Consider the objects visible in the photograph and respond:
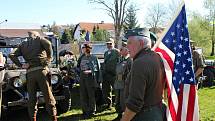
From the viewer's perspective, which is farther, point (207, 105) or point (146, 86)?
point (207, 105)

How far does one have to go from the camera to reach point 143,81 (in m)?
3.45

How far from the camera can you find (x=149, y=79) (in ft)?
11.5

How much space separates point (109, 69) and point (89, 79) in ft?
2.89

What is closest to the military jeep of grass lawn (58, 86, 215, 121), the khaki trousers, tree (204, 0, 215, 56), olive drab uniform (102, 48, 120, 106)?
grass lawn (58, 86, 215, 121)

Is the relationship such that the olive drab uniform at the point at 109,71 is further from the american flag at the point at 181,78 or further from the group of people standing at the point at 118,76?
the american flag at the point at 181,78

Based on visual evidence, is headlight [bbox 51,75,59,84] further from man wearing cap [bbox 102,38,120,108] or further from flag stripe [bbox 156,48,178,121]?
flag stripe [bbox 156,48,178,121]

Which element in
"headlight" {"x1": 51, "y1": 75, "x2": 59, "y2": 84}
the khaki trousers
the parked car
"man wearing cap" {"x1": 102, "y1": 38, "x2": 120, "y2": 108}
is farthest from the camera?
the parked car

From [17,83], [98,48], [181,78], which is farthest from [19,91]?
[98,48]

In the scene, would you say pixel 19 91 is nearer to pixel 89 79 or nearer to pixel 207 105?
pixel 89 79

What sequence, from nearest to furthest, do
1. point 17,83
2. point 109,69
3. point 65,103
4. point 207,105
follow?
point 17,83, point 65,103, point 109,69, point 207,105

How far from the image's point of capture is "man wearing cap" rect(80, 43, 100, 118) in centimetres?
840

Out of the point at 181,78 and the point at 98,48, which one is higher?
the point at 181,78

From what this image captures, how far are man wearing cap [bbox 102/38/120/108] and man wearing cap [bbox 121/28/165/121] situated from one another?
5.21m

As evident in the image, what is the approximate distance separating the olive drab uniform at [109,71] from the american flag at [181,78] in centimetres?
515
